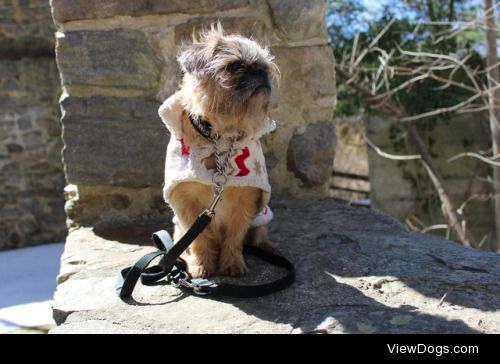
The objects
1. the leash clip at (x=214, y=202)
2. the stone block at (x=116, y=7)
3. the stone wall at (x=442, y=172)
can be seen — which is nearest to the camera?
the leash clip at (x=214, y=202)

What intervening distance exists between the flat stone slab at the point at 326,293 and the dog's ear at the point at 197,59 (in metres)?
0.86

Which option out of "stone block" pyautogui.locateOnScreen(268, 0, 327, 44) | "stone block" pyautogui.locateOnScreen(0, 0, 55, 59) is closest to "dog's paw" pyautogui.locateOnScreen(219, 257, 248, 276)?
"stone block" pyautogui.locateOnScreen(268, 0, 327, 44)

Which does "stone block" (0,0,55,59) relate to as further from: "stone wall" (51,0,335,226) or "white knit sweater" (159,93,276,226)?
"white knit sweater" (159,93,276,226)

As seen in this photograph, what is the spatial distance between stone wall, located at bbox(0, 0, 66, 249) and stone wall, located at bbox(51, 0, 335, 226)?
4203 mm

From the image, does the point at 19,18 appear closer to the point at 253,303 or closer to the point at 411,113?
the point at 411,113

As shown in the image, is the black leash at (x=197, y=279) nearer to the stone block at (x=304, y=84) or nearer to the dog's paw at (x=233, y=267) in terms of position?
the dog's paw at (x=233, y=267)

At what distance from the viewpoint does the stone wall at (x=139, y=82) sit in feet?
9.79

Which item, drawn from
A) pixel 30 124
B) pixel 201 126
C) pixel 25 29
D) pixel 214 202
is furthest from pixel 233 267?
pixel 25 29

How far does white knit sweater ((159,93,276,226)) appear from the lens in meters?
2.24

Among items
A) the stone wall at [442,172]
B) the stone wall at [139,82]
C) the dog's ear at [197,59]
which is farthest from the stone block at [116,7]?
the stone wall at [442,172]

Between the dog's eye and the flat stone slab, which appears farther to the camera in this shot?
the dog's eye

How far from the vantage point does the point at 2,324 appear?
273 centimetres

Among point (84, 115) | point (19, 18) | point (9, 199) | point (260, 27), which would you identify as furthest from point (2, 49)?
point (260, 27)

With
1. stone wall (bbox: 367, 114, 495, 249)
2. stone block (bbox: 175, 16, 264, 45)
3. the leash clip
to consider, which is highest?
stone block (bbox: 175, 16, 264, 45)
